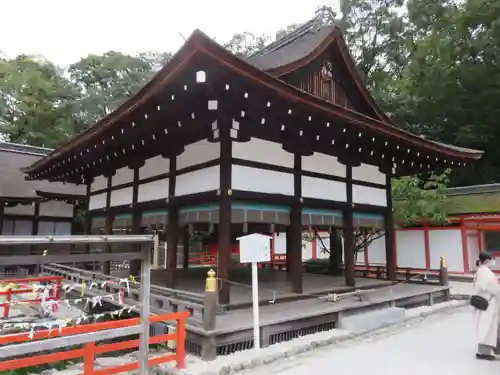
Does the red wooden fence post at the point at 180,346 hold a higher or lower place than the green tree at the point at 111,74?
lower

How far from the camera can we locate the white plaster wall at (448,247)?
Result: 1419 centimetres

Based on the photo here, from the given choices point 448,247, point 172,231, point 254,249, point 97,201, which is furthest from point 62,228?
point 448,247

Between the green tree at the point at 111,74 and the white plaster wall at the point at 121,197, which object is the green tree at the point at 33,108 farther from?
the white plaster wall at the point at 121,197

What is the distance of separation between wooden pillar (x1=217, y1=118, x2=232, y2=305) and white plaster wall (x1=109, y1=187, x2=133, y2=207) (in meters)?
3.95

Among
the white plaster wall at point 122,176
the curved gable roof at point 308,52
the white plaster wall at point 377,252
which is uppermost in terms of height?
the curved gable roof at point 308,52

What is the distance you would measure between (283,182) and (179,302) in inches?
119

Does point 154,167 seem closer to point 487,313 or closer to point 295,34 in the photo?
point 295,34

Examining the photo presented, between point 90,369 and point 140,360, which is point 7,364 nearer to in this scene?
point 90,369

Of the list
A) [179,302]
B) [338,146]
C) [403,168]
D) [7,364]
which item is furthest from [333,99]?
[7,364]

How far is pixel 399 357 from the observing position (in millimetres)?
4941

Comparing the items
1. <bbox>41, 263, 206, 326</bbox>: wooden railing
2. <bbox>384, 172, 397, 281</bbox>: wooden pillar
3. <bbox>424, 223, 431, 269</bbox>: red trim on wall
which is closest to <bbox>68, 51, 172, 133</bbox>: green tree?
<bbox>41, 263, 206, 326</bbox>: wooden railing

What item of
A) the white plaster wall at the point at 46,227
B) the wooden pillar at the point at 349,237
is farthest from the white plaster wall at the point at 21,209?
the wooden pillar at the point at 349,237

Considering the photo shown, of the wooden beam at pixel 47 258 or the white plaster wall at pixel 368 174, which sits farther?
the white plaster wall at pixel 368 174

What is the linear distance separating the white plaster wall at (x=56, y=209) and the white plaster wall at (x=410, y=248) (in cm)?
1459
